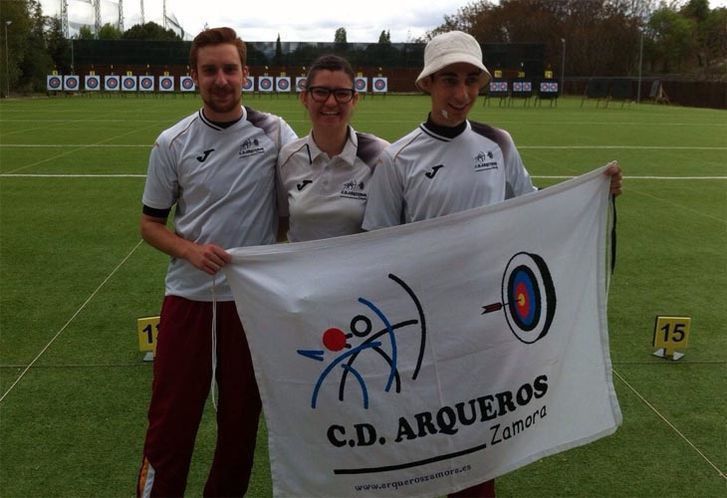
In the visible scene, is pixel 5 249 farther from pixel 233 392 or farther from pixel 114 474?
pixel 233 392

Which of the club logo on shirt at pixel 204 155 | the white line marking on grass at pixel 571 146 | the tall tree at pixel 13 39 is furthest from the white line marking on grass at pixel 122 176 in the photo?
the tall tree at pixel 13 39

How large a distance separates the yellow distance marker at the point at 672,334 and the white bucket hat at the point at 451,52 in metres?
2.41

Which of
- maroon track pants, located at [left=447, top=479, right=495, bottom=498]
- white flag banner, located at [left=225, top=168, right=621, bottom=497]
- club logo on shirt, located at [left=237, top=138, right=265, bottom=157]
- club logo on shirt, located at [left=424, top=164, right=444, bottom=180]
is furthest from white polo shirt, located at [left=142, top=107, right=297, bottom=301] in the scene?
maroon track pants, located at [left=447, top=479, right=495, bottom=498]

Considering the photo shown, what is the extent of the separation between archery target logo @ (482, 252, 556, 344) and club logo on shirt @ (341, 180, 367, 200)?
519 millimetres

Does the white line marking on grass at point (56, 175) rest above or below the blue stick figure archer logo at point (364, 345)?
below

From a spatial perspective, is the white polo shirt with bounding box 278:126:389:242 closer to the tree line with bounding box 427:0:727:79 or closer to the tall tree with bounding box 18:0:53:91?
the tall tree with bounding box 18:0:53:91

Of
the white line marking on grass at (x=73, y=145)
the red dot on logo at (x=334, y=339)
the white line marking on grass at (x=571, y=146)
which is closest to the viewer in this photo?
the red dot on logo at (x=334, y=339)

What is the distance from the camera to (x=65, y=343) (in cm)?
472

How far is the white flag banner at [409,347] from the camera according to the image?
2.46 metres

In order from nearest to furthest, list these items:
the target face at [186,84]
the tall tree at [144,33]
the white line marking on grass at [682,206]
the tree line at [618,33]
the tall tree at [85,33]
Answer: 1. the white line marking on grass at [682,206]
2. the target face at [186,84]
3. the tree line at [618,33]
4. the tall tree at [144,33]
5. the tall tree at [85,33]

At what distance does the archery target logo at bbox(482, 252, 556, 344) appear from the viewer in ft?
8.41

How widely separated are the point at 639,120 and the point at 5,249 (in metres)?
22.0

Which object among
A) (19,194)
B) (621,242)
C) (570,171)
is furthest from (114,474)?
(570,171)

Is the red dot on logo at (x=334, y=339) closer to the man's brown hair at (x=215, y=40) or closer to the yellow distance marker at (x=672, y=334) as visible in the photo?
the man's brown hair at (x=215, y=40)
